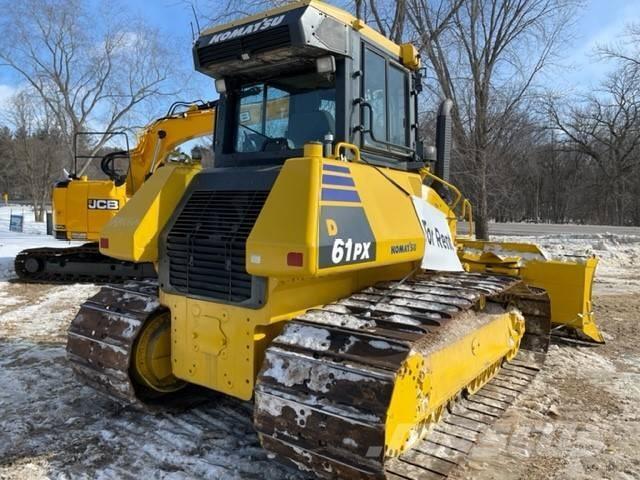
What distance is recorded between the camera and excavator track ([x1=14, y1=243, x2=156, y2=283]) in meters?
10.7

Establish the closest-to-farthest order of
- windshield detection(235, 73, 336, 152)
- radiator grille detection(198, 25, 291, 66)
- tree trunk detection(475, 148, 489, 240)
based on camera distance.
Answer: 1. radiator grille detection(198, 25, 291, 66)
2. windshield detection(235, 73, 336, 152)
3. tree trunk detection(475, 148, 489, 240)

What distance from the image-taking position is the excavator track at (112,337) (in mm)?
3836

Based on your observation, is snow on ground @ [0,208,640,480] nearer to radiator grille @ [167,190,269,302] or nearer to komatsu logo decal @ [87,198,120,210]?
radiator grille @ [167,190,269,302]

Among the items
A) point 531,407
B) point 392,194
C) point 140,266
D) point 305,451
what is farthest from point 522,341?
point 140,266

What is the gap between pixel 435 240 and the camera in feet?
13.8

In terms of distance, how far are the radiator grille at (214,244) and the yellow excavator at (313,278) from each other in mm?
12

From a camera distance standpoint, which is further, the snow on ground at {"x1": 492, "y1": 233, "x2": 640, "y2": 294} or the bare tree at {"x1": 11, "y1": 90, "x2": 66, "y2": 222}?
the bare tree at {"x1": 11, "y1": 90, "x2": 66, "y2": 222}

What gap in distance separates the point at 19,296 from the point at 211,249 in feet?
24.1

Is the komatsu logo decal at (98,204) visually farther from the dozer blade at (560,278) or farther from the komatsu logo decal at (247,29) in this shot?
the komatsu logo decal at (247,29)

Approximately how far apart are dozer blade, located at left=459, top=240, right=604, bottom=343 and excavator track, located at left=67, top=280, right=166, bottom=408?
367 centimetres

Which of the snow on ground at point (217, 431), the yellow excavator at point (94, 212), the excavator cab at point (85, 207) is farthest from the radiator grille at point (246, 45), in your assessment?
the excavator cab at point (85, 207)

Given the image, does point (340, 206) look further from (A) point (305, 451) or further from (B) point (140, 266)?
(B) point (140, 266)

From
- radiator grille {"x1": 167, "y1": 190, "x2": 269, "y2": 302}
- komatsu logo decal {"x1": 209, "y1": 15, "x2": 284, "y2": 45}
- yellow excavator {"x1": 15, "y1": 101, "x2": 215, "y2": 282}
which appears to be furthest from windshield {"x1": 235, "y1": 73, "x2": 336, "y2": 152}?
yellow excavator {"x1": 15, "y1": 101, "x2": 215, "y2": 282}

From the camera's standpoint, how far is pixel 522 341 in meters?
5.63
